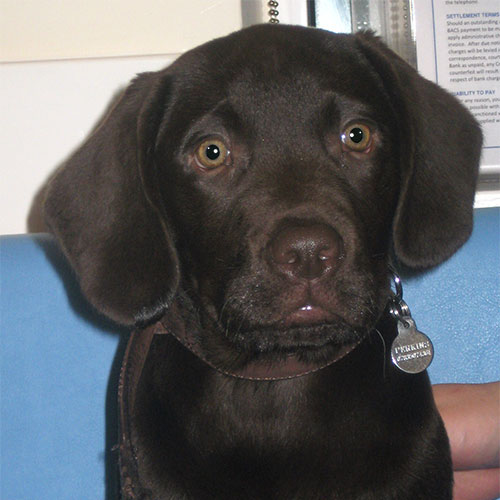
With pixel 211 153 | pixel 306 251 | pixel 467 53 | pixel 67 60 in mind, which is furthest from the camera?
pixel 467 53

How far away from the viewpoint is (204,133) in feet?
4.91

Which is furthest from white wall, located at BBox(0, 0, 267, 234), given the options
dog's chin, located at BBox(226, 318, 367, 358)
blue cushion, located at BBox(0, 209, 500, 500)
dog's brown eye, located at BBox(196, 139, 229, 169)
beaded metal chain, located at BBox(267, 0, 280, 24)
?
dog's chin, located at BBox(226, 318, 367, 358)

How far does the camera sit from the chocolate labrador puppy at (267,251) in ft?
4.49

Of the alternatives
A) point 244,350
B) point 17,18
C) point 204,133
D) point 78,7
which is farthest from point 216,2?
point 244,350

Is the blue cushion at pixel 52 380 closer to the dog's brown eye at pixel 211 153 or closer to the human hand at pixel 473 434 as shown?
the human hand at pixel 473 434

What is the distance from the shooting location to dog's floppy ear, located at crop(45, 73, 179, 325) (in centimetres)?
148

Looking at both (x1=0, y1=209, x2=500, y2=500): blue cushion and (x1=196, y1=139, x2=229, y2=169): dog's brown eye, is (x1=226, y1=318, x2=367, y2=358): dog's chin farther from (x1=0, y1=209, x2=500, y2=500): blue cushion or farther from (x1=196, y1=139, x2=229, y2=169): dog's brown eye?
(x1=0, y1=209, x2=500, y2=500): blue cushion

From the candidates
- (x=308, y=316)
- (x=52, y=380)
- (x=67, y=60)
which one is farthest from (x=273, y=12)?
(x=308, y=316)

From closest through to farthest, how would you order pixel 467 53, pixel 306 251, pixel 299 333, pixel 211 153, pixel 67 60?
pixel 306 251
pixel 299 333
pixel 211 153
pixel 67 60
pixel 467 53

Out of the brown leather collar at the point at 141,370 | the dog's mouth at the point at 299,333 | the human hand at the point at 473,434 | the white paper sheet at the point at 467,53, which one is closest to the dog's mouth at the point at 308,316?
the dog's mouth at the point at 299,333

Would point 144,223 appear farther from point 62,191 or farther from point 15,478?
point 15,478

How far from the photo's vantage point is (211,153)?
1491 mm

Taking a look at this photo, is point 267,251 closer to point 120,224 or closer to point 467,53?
point 120,224

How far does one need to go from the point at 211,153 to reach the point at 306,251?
376 millimetres
